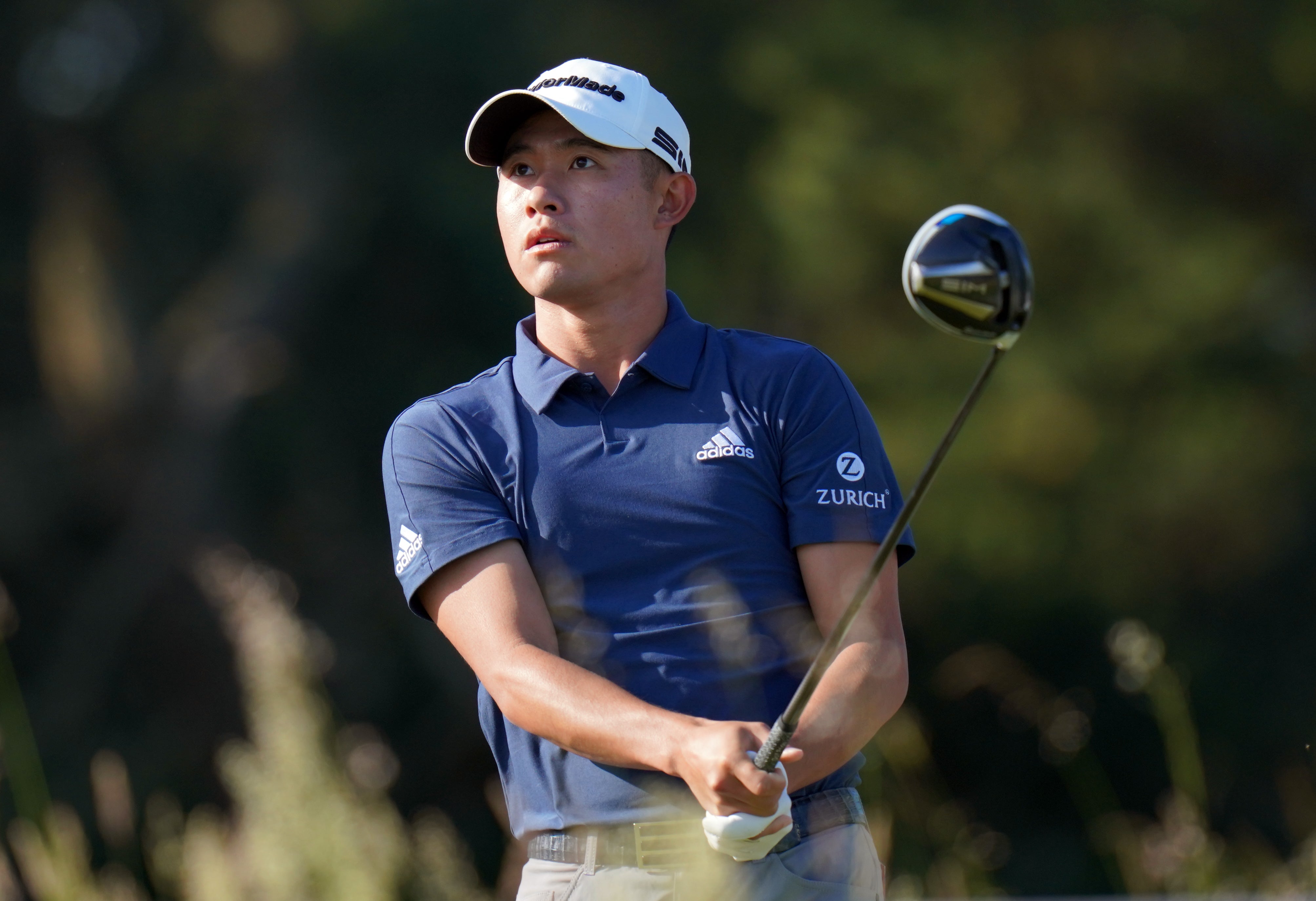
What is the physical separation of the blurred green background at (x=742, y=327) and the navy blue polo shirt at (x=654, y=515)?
6.14 m

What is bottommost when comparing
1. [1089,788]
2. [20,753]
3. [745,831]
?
[1089,788]

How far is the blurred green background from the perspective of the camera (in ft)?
30.2

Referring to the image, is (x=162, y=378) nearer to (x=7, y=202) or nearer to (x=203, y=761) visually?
(x=7, y=202)

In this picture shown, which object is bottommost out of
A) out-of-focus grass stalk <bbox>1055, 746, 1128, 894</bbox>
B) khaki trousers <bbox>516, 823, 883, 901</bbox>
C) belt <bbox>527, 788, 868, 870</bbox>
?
out-of-focus grass stalk <bbox>1055, 746, 1128, 894</bbox>

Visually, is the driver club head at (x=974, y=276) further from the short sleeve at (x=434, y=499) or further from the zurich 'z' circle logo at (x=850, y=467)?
the short sleeve at (x=434, y=499)

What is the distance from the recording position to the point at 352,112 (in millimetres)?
10336

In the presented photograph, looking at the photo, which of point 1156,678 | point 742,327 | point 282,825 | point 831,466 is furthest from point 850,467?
point 742,327

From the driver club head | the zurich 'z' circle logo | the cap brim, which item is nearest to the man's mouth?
the cap brim

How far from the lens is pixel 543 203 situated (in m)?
2.47

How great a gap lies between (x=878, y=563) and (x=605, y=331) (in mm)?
901

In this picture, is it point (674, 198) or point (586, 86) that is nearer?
point (586, 86)

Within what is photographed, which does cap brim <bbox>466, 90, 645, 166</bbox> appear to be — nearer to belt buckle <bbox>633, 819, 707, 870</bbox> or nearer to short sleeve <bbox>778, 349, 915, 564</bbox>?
short sleeve <bbox>778, 349, 915, 564</bbox>

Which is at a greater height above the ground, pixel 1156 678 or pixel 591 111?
pixel 591 111

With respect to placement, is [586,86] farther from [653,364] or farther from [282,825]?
[282,825]
